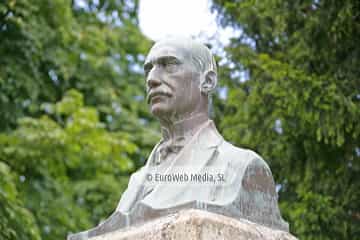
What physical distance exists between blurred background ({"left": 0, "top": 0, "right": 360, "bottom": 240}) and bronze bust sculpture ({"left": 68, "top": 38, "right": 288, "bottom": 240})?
3.86m

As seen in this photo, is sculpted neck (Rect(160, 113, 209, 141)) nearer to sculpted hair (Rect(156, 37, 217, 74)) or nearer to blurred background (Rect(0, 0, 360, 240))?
sculpted hair (Rect(156, 37, 217, 74))

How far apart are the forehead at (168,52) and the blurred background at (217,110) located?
4.02 m

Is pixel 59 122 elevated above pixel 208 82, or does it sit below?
below

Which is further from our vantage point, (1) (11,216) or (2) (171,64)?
(1) (11,216)

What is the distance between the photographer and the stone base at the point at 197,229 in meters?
6.43

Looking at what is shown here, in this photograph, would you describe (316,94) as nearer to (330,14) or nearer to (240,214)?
(330,14)

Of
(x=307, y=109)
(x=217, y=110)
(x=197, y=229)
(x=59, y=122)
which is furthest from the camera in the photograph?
(x=59, y=122)

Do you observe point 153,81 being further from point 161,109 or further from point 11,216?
point 11,216

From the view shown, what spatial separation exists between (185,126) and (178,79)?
286mm

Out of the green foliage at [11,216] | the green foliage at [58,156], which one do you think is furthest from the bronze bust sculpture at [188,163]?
the green foliage at [58,156]

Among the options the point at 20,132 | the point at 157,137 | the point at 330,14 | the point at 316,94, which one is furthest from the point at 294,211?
the point at 157,137

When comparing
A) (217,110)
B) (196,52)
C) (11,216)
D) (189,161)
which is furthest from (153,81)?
(217,110)

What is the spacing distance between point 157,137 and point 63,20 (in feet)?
9.61

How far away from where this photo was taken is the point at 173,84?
22.8ft
